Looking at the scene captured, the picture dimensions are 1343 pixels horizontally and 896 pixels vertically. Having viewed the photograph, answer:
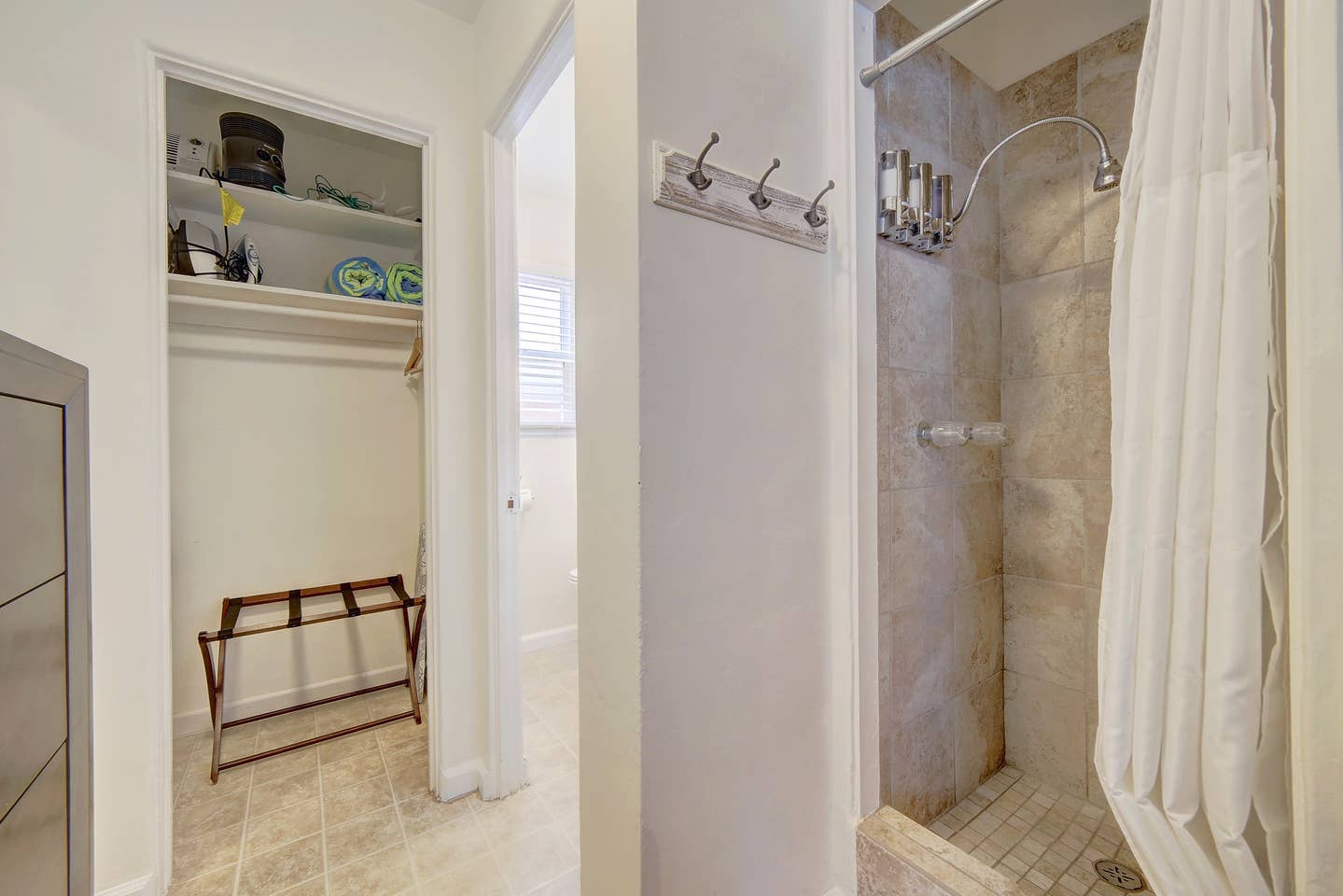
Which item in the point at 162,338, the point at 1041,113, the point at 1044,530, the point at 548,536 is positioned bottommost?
the point at 548,536

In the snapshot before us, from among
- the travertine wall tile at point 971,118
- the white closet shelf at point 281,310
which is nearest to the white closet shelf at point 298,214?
the white closet shelf at point 281,310

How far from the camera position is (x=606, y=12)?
0.93m

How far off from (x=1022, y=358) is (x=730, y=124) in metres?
1.31

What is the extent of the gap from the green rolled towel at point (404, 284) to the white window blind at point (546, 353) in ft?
2.29

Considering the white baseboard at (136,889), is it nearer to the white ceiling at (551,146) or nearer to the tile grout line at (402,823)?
the tile grout line at (402,823)

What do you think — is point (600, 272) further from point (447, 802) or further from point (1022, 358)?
point (447, 802)

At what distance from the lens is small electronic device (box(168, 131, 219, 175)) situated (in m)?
1.80

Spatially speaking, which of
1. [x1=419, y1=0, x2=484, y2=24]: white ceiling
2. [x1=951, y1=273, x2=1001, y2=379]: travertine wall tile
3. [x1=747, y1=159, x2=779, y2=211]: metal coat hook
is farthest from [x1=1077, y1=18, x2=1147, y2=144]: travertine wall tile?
[x1=419, y1=0, x2=484, y2=24]: white ceiling

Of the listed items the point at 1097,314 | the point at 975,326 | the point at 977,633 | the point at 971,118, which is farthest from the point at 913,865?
the point at 971,118

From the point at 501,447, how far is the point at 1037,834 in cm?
196

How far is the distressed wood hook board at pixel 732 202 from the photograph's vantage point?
870mm

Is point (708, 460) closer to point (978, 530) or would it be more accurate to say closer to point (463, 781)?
point (978, 530)

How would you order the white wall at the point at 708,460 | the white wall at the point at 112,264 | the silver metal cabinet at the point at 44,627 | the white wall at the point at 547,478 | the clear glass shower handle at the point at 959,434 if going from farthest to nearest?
the white wall at the point at 547,478 < the clear glass shower handle at the point at 959,434 < the white wall at the point at 112,264 < the white wall at the point at 708,460 < the silver metal cabinet at the point at 44,627

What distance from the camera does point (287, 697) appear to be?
227cm
